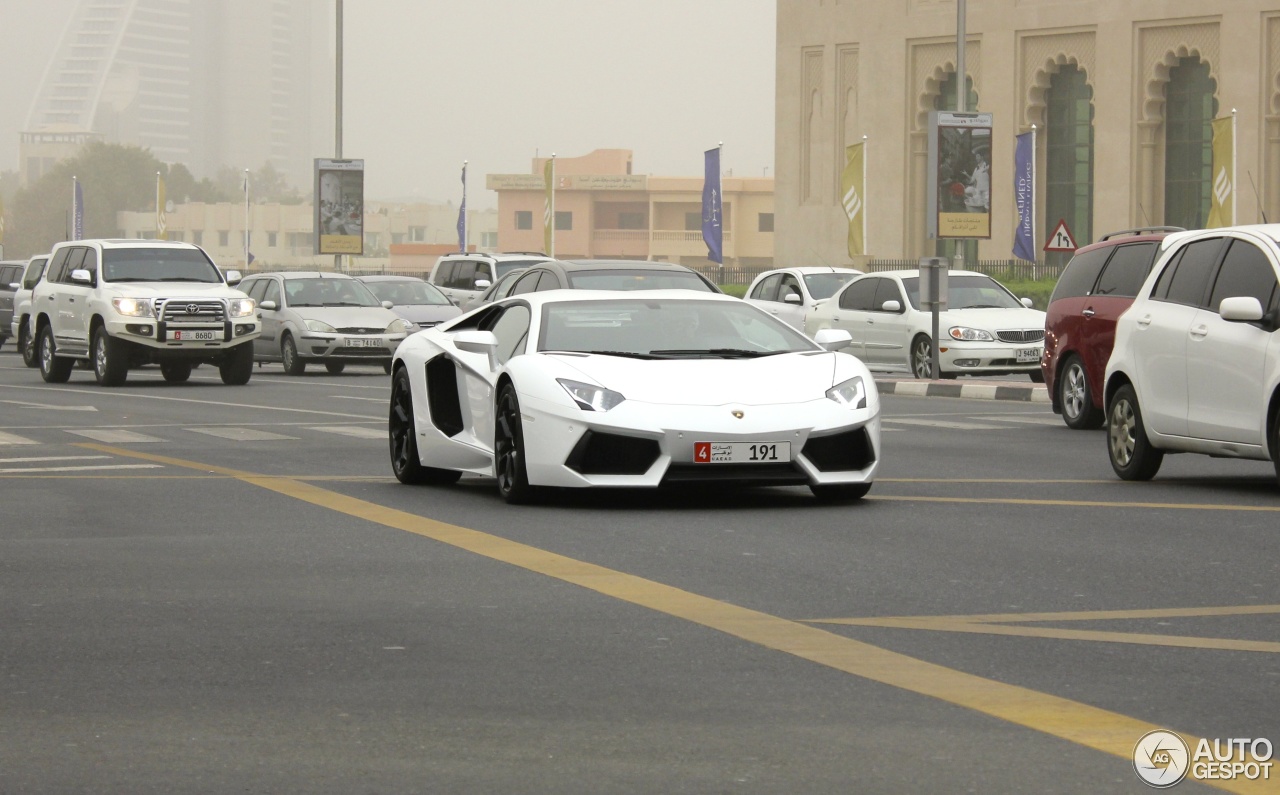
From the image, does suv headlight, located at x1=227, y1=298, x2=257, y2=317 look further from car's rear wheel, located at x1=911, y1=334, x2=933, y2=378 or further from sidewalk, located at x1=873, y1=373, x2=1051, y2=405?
car's rear wheel, located at x1=911, y1=334, x2=933, y2=378

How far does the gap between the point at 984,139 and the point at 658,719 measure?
2901cm

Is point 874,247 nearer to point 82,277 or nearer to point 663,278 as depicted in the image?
point 82,277

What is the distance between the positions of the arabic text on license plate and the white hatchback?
16.2 meters

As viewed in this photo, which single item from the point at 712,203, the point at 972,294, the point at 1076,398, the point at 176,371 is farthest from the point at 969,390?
the point at 712,203

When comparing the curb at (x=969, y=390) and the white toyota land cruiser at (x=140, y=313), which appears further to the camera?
the white toyota land cruiser at (x=140, y=313)

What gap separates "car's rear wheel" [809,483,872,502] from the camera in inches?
461

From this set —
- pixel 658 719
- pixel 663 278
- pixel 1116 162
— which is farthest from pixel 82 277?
pixel 1116 162

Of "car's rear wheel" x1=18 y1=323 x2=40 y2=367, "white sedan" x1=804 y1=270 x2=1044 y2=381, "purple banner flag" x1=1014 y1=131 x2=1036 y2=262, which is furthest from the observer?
"purple banner flag" x1=1014 y1=131 x2=1036 y2=262

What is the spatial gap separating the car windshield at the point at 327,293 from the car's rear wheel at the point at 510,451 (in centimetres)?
2161

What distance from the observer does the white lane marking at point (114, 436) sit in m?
17.6

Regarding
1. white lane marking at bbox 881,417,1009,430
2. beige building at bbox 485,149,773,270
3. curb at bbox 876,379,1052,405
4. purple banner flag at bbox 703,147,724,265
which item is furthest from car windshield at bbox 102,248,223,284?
beige building at bbox 485,149,773,270

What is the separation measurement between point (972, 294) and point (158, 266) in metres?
11.1

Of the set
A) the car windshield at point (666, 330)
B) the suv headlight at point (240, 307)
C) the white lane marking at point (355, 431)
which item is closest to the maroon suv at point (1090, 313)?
the white lane marking at point (355, 431)

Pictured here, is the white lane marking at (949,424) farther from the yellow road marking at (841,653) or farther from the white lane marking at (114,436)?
the yellow road marking at (841,653)
